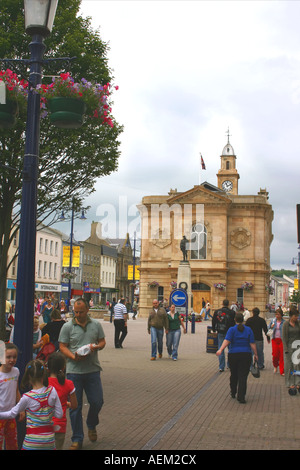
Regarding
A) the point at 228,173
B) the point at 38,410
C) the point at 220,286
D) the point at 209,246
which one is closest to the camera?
the point at 38,410

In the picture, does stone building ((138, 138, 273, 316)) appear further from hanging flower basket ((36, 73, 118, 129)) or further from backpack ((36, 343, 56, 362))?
hanging flower basket ((36, 73, 118, 129))

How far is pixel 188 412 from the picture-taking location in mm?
9500

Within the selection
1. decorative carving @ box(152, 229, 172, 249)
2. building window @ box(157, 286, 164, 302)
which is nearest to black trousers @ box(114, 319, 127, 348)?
building window @ box(157, 286, 164, 302)

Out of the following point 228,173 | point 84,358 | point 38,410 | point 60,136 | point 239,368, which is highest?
point 228,173

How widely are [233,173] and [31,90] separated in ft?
243

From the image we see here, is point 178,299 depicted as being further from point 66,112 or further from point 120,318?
point 66,112

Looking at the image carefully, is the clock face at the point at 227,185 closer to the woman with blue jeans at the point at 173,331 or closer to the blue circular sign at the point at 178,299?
the blue circular sign at the point at 178,299

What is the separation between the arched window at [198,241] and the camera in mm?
58812

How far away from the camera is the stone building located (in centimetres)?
5762

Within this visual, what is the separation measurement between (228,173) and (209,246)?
2342 cm

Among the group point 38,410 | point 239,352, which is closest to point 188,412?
point 239,352

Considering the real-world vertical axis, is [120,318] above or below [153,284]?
below
